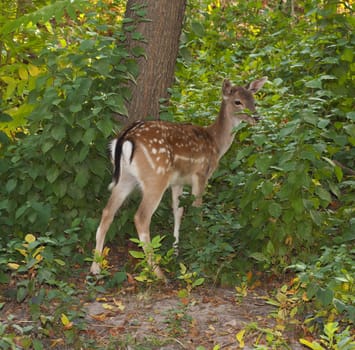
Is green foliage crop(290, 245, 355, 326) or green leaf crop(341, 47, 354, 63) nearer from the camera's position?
green foliage crop(290, 245, 355, 326)

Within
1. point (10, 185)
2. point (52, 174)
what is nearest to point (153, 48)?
point (52, 174)

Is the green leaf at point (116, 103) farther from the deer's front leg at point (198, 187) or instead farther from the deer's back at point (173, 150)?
the deer's front leg at point (198, 187)

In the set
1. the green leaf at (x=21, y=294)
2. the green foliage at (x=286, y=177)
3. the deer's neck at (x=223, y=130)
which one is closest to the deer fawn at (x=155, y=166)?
the deer's neck at (x=223, y=130)

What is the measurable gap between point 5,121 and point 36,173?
53cm

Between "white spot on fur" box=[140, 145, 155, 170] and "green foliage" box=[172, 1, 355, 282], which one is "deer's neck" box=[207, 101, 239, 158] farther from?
"white spot on fur" box=[140, 145, 155, 170]

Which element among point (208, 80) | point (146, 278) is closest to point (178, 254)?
point (146, 278)

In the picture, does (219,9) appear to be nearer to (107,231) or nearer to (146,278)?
(107,231)

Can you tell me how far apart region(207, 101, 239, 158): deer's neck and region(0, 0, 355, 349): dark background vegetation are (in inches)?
10.3

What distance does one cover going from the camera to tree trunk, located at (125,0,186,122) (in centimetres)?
803

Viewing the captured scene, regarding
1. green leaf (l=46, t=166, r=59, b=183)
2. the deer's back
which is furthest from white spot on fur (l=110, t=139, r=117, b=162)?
green leaf (l=46, t=166, r=59, b=183)

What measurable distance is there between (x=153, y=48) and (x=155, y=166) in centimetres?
Result: 134

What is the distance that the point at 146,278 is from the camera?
255 inches

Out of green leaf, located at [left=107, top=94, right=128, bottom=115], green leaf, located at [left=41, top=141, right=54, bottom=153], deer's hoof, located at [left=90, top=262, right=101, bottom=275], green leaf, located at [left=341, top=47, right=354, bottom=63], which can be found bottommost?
deer's hoof, located at [left=90, top=262, right=101, bottom=275]

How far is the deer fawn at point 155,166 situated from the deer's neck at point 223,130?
0.49ft
